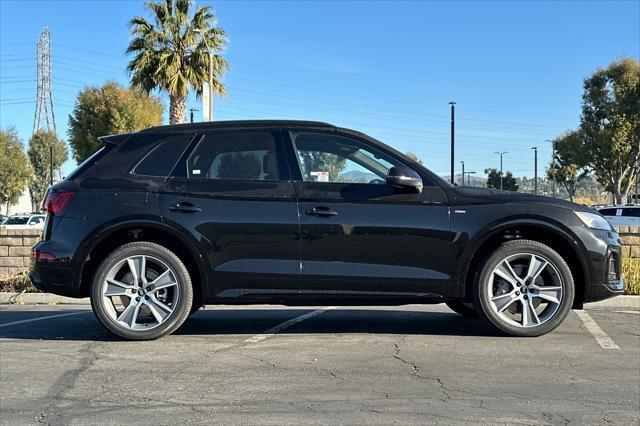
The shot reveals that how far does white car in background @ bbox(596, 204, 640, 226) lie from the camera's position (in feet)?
79.5

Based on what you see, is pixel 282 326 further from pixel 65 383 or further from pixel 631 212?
pixel 631 212

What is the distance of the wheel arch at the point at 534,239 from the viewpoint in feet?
17.3

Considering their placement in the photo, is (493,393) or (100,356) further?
(100,356)

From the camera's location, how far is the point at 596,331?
5973 mm

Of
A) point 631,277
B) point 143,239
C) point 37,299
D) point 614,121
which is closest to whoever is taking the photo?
point 143,239

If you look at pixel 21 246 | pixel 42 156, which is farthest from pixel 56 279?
pixel 42 156

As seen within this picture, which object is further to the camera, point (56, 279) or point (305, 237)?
point (56, 279)

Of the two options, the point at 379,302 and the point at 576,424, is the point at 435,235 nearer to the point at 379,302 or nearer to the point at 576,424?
the point at 379,302

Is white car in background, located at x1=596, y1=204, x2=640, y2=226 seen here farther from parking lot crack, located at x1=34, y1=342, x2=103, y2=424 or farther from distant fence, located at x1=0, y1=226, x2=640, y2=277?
parking lot crack, located at x1=34, y1=342, x2=103, y2=424

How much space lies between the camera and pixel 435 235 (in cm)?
523

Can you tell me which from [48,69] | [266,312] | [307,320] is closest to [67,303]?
[266,312]

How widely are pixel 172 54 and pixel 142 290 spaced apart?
1971 centimetres

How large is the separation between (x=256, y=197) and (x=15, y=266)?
6.60 m

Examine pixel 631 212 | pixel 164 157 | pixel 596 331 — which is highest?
pixel 164 157
